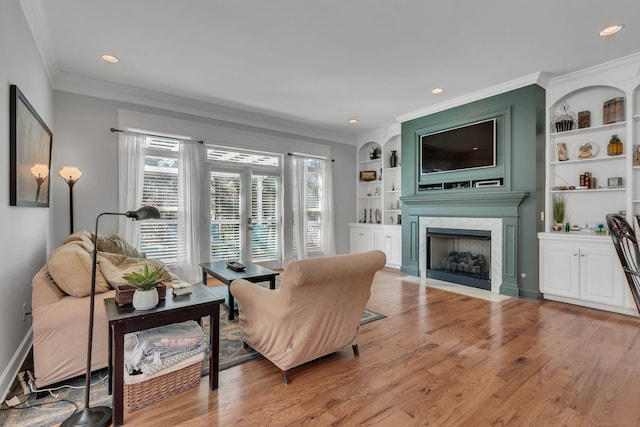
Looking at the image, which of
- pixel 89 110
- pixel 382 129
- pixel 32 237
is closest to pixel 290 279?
pixel 32 237

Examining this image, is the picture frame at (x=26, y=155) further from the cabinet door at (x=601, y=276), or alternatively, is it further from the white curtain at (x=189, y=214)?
the cabinet door at (x=601, y=276)

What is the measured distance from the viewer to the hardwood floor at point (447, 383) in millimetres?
1756

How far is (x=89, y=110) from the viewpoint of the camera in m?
4.12

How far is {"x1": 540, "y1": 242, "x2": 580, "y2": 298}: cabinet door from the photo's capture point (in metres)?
3.69

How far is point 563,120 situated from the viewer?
4.02 m

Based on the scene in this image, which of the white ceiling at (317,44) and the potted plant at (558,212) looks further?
the potted plant at (558,212)

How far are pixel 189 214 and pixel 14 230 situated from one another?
2.58 metres

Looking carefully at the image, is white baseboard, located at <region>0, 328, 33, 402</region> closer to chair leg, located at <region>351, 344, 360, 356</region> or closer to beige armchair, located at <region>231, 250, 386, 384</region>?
beige armchair, located at <region>231, 250, 386, 384</region>

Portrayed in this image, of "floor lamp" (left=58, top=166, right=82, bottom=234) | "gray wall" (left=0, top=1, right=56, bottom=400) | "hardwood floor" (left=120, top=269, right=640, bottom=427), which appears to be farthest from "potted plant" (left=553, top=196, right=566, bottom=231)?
"floor lamp" (left=58, top=166, right=82, bottom=234)

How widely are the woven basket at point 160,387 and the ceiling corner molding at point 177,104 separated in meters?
3.94

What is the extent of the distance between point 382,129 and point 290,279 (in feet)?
17.3

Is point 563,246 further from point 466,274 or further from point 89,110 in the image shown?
point 89,110

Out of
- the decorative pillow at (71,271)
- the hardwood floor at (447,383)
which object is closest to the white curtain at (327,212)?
the hardwood floor at (447,383)

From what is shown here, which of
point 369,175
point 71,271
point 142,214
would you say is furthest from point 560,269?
point 71,271
